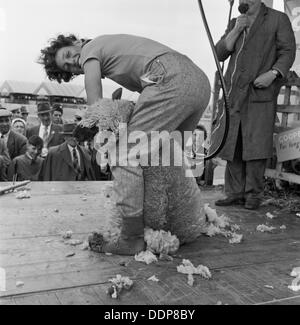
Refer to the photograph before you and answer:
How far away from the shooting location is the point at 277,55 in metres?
3.43

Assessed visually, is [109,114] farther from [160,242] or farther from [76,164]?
[76,164]

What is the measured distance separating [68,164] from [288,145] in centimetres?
256

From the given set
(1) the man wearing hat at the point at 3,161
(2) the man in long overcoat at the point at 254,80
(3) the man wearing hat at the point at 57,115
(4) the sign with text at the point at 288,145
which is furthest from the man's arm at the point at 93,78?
(3) the man wearing hat at the point at 57,115

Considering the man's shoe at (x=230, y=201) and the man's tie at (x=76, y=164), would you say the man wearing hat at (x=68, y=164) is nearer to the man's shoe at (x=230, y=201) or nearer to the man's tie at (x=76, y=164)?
the man's tie at (x=76, y=164)

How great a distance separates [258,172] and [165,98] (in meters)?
1.63

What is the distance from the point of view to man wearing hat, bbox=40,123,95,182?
509 centimetres

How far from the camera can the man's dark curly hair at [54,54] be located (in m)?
2.36

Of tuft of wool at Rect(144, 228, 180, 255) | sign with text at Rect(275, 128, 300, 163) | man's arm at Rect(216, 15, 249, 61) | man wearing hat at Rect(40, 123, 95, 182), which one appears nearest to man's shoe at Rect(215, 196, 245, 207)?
sign with text at Rect(275, 128, 300, 163)

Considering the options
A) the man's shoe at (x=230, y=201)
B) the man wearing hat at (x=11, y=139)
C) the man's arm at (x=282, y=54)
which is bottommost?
the man's shoe at (x=230, y=201)

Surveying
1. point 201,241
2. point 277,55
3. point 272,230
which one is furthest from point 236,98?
point 201,241

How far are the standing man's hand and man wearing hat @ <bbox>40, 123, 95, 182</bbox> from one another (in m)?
2.53

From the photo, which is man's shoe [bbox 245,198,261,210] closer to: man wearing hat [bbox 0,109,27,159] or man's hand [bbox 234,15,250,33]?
man's hand [bbox 234,15,250,33]

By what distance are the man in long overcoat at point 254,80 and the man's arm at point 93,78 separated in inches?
63.3

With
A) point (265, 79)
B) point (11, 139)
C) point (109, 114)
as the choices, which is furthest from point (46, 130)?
point (109, 114)
